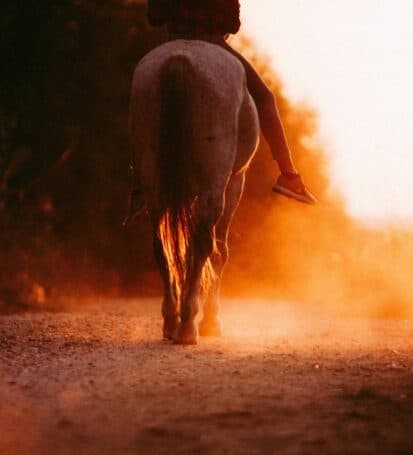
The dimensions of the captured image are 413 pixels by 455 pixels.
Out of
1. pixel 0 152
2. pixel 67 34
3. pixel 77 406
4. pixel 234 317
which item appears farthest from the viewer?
pixel 67 34

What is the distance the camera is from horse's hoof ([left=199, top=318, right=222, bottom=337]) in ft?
25.6

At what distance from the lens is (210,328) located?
25.7 ft

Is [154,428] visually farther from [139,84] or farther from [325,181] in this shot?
[325,181]

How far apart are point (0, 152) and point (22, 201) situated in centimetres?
147

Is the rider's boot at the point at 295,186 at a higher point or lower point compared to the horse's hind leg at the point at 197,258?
higher

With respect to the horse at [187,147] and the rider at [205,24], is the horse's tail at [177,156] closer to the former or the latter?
the horse at [187,147]

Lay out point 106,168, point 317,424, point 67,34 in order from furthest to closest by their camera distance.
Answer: point 106,168, point 67,34, point 317,424

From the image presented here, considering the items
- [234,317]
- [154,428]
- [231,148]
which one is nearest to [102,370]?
[154,428]

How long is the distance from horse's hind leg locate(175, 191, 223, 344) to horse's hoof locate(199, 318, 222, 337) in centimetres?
98

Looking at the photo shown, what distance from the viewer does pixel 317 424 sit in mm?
3742

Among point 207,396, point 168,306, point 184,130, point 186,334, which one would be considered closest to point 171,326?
point 168,306

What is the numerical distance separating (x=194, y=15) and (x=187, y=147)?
59.2 inches

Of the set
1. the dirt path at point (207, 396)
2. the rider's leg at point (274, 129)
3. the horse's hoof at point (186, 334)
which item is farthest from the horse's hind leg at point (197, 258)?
the rider's leg at point (274, 129)

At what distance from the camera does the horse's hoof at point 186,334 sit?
22.3 ft
